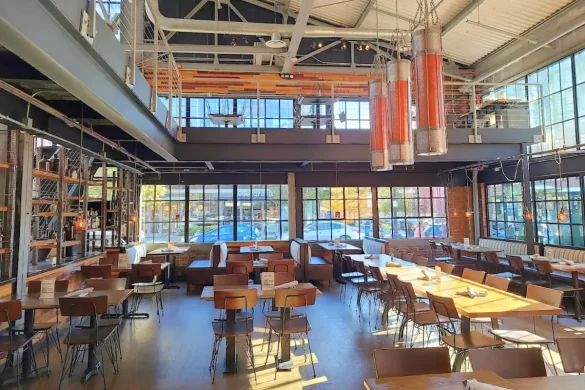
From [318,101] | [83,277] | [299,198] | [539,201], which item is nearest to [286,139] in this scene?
[318,101]

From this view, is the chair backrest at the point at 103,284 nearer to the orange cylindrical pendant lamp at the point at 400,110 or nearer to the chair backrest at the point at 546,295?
the orange cylindrical pendant lamp at the point at 400,110

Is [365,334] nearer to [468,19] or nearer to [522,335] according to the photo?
[522,335]

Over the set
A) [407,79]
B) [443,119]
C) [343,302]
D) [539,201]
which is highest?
[407,79]

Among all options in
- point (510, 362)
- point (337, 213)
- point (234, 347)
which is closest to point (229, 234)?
point (337, 213)

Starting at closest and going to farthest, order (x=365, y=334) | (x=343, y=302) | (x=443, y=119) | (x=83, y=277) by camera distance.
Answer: (x=443, y=119) → (x=365, y=334) → (x=83, y=277) → (x=343, y=302)

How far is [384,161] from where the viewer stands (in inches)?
177

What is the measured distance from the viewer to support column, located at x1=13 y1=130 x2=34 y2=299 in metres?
4.38

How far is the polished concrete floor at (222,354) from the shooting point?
365 centimetres

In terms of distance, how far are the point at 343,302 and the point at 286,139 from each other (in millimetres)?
3433

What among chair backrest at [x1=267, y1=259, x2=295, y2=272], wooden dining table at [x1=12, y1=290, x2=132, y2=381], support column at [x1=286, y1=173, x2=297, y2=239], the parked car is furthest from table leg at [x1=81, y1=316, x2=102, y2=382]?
the parked car

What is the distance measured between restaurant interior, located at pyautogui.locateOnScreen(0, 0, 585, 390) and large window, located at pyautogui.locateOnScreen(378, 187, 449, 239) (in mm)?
62

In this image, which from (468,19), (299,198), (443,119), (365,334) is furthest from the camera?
(299,198)

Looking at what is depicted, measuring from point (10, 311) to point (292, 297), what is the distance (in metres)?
2.65

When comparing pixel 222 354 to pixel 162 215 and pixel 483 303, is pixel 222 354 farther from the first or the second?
pixel 162 215
